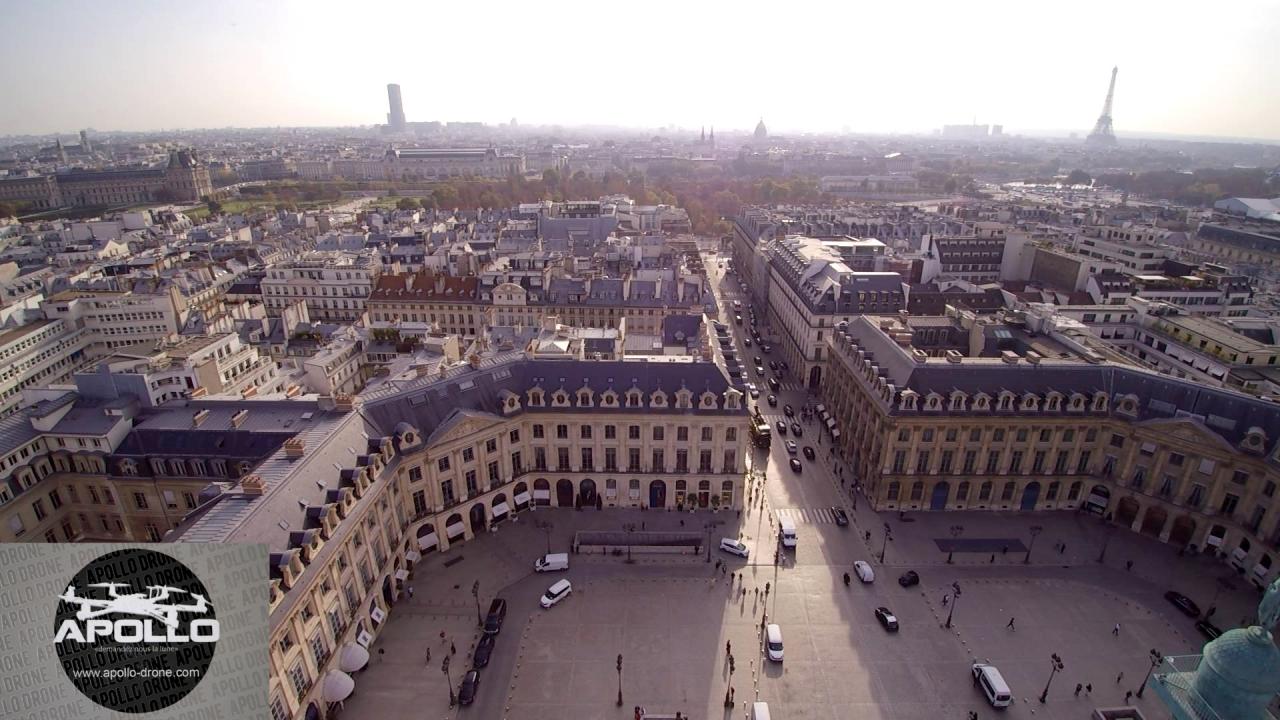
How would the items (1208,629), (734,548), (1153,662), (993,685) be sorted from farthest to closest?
(734,548)
(1208,629)
(1153,662)
(993,685)

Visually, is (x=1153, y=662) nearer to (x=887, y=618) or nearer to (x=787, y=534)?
(x=887, y=618)

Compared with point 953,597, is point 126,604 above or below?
above

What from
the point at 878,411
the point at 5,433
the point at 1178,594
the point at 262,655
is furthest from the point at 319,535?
the point at 1178,594

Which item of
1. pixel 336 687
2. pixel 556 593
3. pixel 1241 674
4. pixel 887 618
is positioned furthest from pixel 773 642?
pixel 1241 674

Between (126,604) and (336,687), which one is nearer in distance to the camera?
(126,604)

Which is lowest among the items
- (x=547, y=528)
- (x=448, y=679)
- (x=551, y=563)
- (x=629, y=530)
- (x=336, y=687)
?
(x=448, y=679)

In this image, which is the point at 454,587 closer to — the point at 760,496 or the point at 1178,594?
the point at 760,496

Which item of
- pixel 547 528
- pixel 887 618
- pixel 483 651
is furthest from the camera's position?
pixel 547 528
